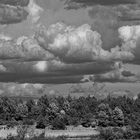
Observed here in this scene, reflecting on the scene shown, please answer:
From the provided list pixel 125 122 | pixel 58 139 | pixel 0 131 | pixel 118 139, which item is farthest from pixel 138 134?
pixel 125 122

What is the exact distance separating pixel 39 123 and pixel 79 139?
6244 centimetres

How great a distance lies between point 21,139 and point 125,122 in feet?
285

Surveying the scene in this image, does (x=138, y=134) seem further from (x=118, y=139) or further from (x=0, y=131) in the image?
(x=0, y=131)

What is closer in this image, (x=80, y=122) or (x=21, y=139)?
(x=21, y=139)

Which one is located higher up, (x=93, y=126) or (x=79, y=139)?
(x=79, y=139)

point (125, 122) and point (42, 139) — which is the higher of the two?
point (42, 139)

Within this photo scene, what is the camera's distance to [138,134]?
402 ft

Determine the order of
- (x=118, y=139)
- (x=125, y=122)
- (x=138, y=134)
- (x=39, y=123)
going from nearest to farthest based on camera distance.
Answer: (x=118, y=139) → (x=138, y=134) → (x=39, y=123) → (x=125, y=122)

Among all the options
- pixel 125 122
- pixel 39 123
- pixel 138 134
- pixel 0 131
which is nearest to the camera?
pixel 138 134

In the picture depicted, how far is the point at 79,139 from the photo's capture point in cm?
12338

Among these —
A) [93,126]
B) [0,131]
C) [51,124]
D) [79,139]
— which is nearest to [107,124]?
[93,126]

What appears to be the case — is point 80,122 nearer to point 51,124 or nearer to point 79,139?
→ point 51,124

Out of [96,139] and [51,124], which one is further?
[51,124]

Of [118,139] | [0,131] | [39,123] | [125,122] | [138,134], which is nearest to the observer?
[118,139]
